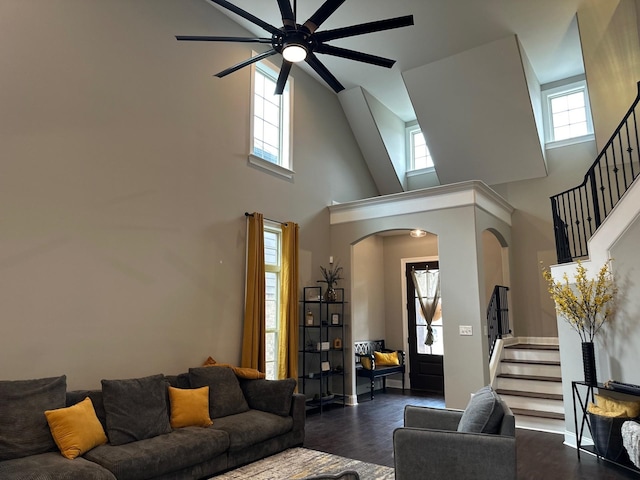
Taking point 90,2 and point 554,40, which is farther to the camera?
point 554,40

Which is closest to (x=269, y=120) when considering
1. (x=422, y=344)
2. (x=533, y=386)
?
(x=422, y=344)

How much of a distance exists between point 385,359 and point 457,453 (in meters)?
5.50

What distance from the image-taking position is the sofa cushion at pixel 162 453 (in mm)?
3279

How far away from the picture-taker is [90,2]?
4586 millimetres

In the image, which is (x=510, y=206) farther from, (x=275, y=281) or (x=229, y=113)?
(x=229, y=113)

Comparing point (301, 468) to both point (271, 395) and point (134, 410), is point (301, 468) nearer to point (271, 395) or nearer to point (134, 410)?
point (271, 395)

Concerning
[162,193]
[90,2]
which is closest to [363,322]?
[162,193]

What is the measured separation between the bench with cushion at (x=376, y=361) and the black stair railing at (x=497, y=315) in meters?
1.95

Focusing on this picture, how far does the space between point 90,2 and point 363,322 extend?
6487 millimetres

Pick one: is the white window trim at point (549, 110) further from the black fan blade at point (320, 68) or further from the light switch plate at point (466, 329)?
the black fan blade at point (320, 68)

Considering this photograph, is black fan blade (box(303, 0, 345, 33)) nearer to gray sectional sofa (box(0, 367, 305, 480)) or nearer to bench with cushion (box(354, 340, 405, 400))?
gray sectional sofa (box(0, 367, 305, 480))

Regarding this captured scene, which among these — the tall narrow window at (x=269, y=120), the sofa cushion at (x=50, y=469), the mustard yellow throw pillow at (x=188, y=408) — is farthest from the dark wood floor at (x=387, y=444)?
the tall narrow window at (x=269, y=120)

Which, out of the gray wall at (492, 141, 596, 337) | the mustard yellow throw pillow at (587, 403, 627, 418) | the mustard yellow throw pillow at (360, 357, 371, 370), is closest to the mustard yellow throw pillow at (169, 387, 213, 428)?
the mustard yellow throw pillow at (587, 403, 627, 418)

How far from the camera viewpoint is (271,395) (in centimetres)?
479
